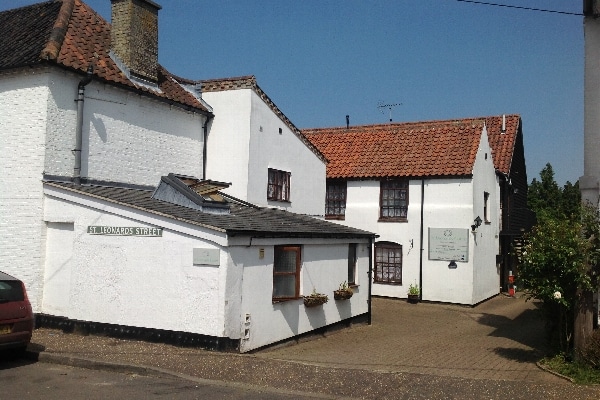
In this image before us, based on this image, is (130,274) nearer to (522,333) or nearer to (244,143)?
(244,143)

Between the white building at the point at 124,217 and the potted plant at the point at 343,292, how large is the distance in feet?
0.75

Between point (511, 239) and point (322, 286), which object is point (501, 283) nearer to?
point (511, 239)

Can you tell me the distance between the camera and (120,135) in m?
15.9

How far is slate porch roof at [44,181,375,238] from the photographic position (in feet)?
40.3

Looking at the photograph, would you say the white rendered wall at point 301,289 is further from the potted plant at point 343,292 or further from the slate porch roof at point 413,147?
the slate porch roof at point 413,147

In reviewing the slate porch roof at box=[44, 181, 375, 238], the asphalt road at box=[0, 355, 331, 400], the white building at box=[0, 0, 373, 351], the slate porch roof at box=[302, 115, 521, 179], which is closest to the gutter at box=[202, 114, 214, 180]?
the white building at box=[0, 0, 373, 351]

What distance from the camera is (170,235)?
40.6 ft

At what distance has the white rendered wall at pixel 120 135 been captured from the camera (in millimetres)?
14133

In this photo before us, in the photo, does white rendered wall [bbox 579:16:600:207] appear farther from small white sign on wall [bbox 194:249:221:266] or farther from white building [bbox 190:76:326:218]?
white building [bbox 190:76:326:218]

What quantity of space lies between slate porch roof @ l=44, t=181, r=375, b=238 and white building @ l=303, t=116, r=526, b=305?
901cm

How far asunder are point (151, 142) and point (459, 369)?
1009 cm

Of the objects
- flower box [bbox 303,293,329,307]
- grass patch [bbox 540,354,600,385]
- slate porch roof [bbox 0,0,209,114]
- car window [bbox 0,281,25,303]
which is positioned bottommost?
grass patch [bbox 540,354,600,385]

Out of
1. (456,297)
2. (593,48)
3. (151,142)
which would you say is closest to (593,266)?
(593,48)

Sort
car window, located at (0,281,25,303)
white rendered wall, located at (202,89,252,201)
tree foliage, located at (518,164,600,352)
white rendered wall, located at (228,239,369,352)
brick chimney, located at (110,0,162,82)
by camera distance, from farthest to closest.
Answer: white rendered wall, located at (202,89,252,201) < brick chimney, located at (110,0,162,82) < white rendered wall, located at (228,239,369,352) < tree foliage, located at (518,164,600,352) < car window, located at (0,281,25,303)
